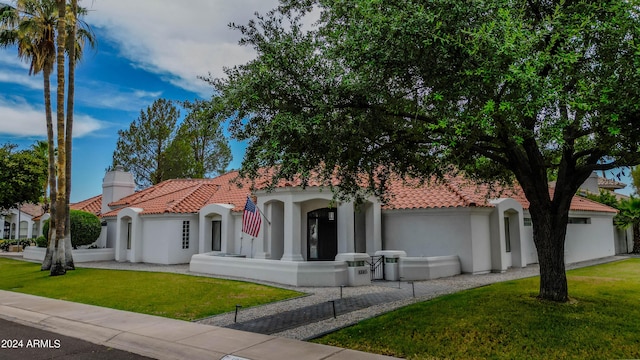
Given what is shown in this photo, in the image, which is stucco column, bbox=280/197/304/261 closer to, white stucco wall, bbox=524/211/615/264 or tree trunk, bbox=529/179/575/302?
tree trunk, bbox=529/179/575/302

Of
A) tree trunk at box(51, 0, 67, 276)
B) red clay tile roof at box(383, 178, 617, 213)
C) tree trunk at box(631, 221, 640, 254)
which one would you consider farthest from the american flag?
tree trunk at box(631, 221, 640, 254)

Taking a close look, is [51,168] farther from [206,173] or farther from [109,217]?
[206,173]

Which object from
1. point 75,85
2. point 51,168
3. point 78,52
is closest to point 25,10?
point 78,52

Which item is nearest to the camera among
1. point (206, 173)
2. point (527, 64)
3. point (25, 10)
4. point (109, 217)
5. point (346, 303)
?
point (527, 64)

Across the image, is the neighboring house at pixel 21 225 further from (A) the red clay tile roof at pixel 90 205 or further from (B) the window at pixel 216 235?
(B) the window at pixel 216 235

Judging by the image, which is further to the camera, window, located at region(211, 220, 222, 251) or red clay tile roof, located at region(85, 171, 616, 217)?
window, located at region(211, 220, 222, 251)

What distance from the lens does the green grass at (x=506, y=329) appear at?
24.0ft

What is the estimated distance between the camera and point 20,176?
99.8 ft

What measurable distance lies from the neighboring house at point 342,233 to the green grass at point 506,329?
5.02m

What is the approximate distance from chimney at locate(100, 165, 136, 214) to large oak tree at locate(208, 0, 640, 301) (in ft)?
85.0

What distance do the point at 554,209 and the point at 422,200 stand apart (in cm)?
917

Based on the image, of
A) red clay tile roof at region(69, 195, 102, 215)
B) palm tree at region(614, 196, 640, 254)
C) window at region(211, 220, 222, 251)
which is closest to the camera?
window at region(211, 220, 222, 251)

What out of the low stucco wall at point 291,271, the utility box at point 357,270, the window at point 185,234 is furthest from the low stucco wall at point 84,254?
the utility box at point 357,270

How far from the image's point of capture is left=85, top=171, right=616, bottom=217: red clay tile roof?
60.2ft
